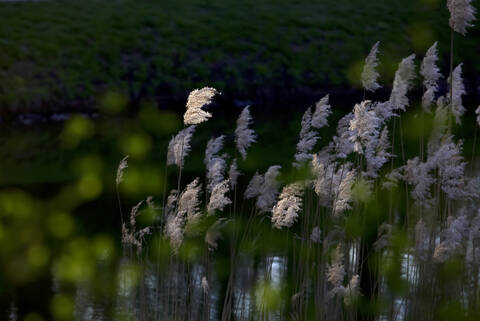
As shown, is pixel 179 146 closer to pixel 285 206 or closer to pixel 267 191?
pixel 267 191

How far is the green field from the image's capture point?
2727cm

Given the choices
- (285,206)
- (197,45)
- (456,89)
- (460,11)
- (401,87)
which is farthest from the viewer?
(197,45)

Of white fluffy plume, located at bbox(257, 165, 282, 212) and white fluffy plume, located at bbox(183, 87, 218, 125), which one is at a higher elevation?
white fluffy plume, located at bbox(183, 87, 218, 125)

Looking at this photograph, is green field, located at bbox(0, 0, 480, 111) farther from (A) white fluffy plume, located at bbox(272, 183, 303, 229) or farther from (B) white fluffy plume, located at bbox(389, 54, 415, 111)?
(A) white fluffy plume, located at bbox(272, 183, 303, 229)

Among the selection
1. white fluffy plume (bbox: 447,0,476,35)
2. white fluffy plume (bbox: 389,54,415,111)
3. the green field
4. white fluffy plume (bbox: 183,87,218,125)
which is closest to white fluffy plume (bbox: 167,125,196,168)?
white fluffy plume (bbox: 183,87,218,125)

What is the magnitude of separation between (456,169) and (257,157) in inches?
441

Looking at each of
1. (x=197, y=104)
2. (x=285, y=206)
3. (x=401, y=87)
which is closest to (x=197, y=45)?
(x=401, y=87)

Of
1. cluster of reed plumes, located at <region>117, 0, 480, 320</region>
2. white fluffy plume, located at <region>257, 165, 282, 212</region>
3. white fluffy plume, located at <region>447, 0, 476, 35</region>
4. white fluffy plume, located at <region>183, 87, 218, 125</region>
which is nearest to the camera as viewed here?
white fluffy plume, located at <region>183, 87, 218, 125</region>

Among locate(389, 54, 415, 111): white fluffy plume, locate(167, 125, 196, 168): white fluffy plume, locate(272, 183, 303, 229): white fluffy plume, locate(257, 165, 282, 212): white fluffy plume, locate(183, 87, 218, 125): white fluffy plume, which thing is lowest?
locate(272, 183, 303, 229): white fluffy plume

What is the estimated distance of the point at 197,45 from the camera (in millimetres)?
31828

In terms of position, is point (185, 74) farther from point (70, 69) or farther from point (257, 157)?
point (257, 157)

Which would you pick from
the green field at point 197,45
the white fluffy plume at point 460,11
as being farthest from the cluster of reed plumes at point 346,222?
the green field at point 197,45

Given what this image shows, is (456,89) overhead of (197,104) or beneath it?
overhead

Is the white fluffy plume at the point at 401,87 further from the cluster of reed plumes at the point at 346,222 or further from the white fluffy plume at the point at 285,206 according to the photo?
the white fluffy plume at the point at 285,206
